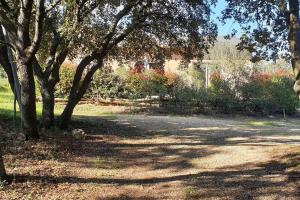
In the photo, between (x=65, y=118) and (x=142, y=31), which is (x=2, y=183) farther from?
(x=142, y=31)

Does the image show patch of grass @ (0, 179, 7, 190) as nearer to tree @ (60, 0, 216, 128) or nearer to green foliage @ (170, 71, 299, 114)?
tree @ (60, 0, 216, 128)

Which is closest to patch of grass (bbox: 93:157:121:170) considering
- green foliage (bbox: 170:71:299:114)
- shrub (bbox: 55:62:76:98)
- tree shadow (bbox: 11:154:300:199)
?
tree shadow (bbox: 11:154:300:199)

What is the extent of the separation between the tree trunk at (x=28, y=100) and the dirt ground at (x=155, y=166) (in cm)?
44

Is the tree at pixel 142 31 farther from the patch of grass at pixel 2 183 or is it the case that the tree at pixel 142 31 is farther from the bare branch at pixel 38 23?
the patch of grass at pixel 2 183

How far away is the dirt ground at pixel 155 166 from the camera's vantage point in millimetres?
8680

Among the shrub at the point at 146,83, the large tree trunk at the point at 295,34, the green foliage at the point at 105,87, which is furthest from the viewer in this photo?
the green foliage at the point at 105,87

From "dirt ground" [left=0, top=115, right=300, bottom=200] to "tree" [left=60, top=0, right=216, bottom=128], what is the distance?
6.77 feet

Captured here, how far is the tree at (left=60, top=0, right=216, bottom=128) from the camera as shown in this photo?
15.5 metres

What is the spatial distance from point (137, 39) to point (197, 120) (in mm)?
5189

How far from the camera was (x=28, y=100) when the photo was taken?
12742 millimetres

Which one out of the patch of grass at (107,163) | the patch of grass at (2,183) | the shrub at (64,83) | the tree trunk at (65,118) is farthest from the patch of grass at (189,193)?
the shrub at (64,83)

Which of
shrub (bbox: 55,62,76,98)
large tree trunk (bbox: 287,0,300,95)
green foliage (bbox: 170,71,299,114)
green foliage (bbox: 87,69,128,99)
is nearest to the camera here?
large tree trunk (bbox: 287,0,300,95)

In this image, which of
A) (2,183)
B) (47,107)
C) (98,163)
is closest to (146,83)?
(47,107)

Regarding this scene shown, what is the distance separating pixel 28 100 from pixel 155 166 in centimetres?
374
